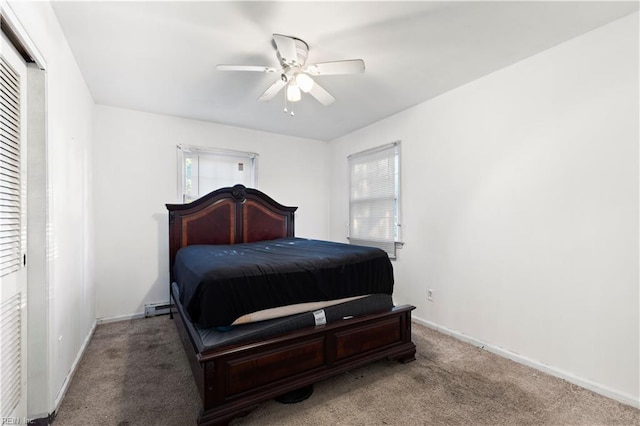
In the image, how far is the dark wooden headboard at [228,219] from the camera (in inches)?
135

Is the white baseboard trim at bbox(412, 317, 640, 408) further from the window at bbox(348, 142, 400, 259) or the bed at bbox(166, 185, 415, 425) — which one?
the window at bbox(348, 142, 400, 259)

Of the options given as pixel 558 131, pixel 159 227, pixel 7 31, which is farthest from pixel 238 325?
pixel 558 131

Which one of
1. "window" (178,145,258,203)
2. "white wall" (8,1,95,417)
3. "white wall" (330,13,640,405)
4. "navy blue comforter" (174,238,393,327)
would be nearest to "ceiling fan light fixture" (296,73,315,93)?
"navy blue comforter" (174,238,393,327)

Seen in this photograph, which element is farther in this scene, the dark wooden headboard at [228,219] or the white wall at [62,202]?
the dark wooden headboard at [228,219]

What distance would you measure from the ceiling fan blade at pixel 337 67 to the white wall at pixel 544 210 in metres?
1.48

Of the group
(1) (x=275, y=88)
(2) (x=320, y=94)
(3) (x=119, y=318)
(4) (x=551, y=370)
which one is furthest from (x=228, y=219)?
(4) (x=551, y=370)

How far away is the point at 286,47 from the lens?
1.87 meters

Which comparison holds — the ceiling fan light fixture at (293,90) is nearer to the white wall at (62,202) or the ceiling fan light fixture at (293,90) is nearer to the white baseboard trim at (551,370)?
the white wall at (62,202)

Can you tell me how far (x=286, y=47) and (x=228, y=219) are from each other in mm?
2389

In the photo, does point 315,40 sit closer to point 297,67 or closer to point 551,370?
point 297,67

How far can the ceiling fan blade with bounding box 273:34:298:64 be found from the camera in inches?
69.7

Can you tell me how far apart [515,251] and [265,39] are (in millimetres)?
2656

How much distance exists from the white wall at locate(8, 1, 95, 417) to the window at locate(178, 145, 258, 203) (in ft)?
3.67

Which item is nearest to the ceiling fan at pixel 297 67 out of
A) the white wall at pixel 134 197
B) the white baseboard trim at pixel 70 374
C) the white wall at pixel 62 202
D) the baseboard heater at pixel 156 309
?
the white wall at pixel 62 202
